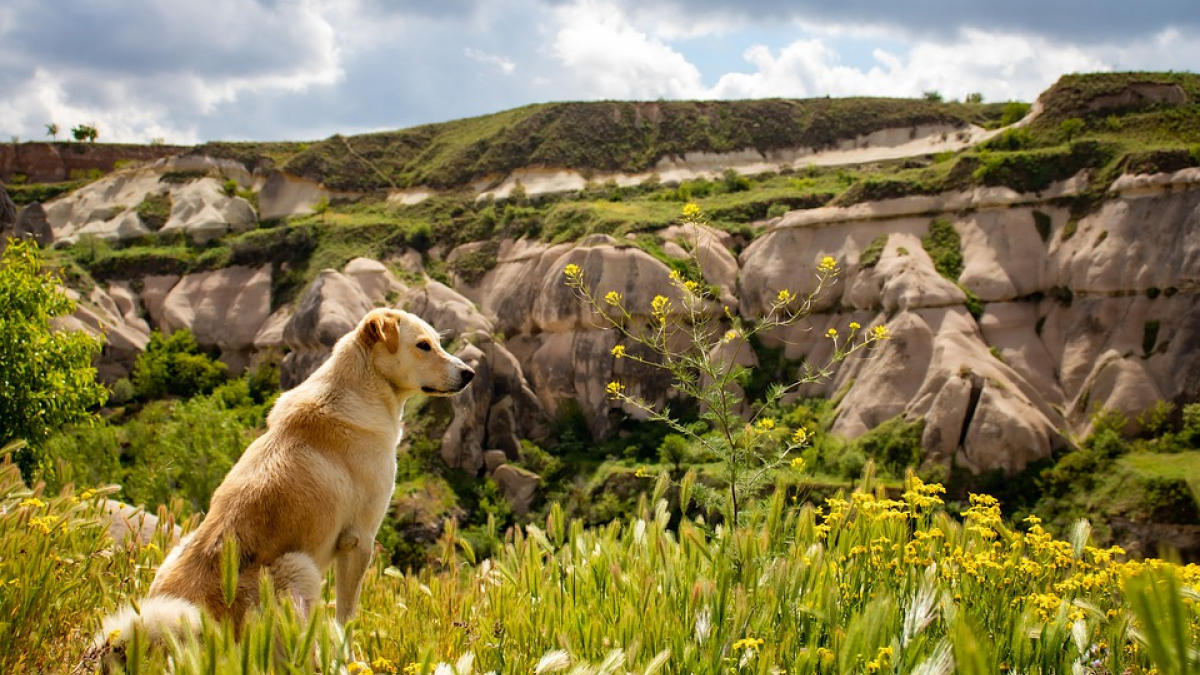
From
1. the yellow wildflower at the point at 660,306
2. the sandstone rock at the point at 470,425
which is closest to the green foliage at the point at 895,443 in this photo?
the sandstone rock at the point at 470,425

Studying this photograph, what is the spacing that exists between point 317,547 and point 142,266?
209 feet

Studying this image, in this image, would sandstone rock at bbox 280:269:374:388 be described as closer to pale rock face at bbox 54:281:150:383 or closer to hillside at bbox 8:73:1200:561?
hillside at bbox 8:73:1200:561

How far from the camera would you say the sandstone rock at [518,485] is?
38188 millimetres

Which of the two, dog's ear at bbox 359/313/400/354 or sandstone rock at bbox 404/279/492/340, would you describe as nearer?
dog's ear at bbox 359/313/400/354

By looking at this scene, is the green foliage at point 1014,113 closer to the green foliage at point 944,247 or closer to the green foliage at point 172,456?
the green foliage at point 944,247

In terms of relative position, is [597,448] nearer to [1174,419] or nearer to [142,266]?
[1174,419]

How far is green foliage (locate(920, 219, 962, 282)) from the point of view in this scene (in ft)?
131

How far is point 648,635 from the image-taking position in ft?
11.4

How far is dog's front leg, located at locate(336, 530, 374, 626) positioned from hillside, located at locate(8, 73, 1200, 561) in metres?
25.5

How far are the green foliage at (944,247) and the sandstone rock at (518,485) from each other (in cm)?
2101

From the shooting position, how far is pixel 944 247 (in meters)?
41.2

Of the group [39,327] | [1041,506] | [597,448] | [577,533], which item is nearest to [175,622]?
[577,533]

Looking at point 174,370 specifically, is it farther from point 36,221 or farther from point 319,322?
point 36,221

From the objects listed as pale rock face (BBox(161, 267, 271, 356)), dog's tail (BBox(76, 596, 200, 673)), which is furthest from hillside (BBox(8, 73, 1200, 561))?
dog's tail (BBox(76, 596, 200, 673))
